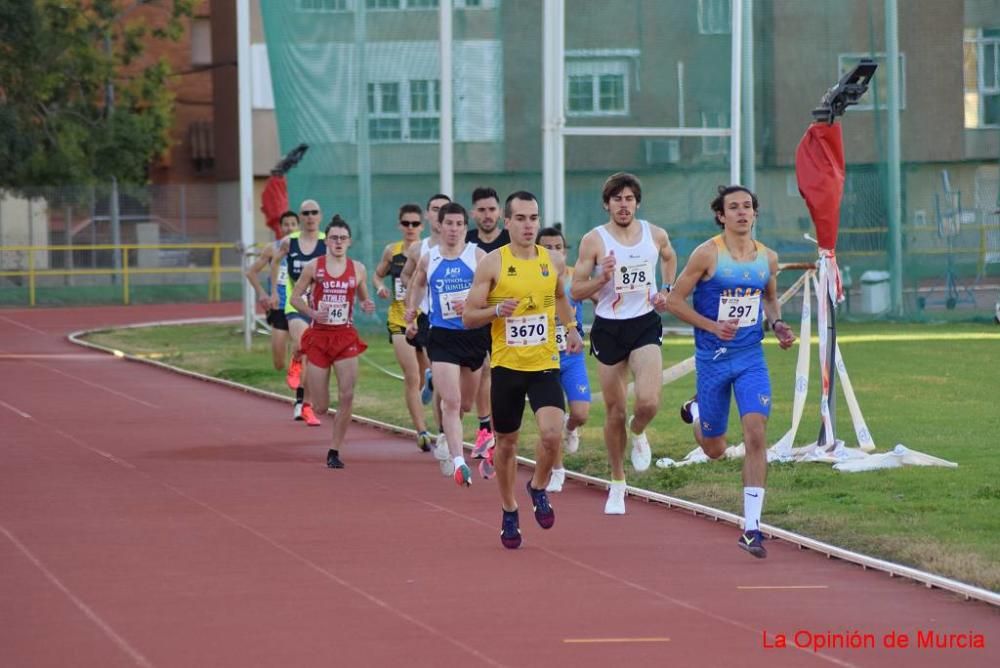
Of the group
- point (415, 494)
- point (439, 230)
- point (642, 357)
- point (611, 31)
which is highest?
point (611, 31)

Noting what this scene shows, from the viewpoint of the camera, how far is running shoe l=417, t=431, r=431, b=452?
51.5ft

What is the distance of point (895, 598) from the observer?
881 cm

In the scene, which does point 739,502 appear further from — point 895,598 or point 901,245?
point 901,245

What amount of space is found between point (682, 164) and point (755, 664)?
23133mm

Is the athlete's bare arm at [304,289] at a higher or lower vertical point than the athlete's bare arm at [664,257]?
lower

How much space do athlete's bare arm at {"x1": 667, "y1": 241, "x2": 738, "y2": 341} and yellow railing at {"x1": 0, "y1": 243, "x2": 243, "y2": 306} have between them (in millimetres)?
33962

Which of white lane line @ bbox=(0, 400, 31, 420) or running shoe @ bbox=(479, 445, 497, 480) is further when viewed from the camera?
white lane line @ bbox=(0, 400, 31, 420)

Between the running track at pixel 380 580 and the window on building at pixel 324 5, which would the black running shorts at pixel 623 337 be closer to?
the running track at pixel 380 580

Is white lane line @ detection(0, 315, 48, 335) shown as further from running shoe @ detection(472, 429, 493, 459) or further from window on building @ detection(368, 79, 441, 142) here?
running shoe @ detection(472, 429, 493, 459)

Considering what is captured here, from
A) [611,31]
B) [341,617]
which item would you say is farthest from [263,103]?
[341,617]

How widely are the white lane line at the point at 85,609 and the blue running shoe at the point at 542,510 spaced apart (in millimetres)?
2823

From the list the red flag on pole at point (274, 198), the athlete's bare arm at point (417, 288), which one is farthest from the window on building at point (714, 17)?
the athlete's bare arm at point (417, 288)

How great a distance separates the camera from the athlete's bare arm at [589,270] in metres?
11.8

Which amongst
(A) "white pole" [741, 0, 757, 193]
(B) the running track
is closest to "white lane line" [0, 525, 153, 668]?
(B) the running track
